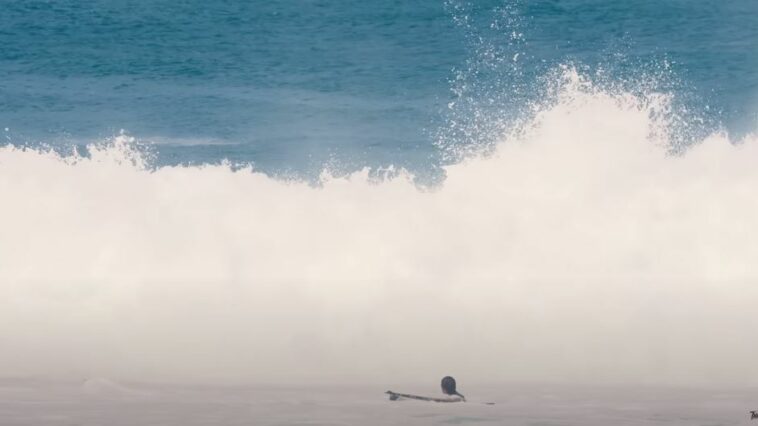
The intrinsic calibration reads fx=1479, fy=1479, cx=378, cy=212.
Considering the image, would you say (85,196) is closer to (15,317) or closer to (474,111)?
(15,317)

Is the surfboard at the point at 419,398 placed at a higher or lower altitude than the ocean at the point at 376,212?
lower

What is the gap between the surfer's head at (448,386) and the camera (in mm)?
19688

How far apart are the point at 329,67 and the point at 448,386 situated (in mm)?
57299

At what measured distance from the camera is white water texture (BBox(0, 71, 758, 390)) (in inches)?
957

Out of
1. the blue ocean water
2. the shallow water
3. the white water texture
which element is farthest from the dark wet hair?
the blue ocean water

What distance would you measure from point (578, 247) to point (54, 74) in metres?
41.2

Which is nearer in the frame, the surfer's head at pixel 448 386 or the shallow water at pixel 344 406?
the shallow water at pixel 344 406

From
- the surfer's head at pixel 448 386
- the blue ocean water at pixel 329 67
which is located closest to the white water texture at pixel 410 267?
the surfer's head at pixel 448 386

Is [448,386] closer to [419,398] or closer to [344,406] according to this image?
[419,398]

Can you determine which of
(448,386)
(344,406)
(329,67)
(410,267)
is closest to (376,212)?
(410,267)

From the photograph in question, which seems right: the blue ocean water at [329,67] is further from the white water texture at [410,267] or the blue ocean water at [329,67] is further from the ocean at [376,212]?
the white water texture at [410,267]

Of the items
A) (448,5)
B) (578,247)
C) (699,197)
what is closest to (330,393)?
(578,247)

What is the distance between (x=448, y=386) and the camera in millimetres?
19844

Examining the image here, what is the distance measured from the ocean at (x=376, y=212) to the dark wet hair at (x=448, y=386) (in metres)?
0.48
